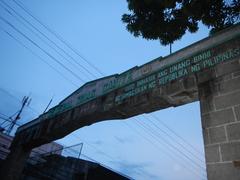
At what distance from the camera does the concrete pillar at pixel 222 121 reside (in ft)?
10.8

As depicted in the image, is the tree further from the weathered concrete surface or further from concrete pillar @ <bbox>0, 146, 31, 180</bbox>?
concrete pillar @ <bbox>0, 146, 31, 180</bbox>

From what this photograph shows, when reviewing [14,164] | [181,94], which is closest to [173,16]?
[181,94]

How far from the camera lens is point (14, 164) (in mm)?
8680

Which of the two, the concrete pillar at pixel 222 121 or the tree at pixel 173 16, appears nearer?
the concrete pillar at pixel 222 121

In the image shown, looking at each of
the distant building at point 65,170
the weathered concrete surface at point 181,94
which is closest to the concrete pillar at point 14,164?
the weathered concrete surface at point 181,94

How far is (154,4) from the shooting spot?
6305 millimetres

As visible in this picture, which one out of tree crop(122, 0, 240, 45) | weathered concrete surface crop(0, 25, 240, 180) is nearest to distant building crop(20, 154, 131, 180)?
weathered concrete surface crop(0, 25, 240, 180)

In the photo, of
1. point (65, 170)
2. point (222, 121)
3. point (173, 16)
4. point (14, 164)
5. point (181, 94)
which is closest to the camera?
point (222, 121)

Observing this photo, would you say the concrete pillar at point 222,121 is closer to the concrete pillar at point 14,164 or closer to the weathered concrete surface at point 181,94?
the weathered concrete surface at point 181,94

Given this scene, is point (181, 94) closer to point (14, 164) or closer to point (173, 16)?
point (173, 16)

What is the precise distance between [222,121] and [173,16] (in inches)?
151

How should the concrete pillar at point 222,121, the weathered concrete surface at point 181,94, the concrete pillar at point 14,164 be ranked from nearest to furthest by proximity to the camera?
the concrete pillar at point 222,121 → the weathered concrete surface at point 181,94 → the concrete pillar at point 14,164

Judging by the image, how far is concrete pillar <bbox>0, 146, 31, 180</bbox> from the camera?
8409mm

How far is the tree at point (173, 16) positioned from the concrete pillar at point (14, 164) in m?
6.81
